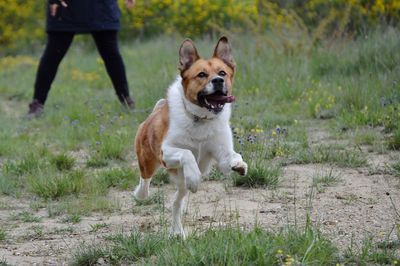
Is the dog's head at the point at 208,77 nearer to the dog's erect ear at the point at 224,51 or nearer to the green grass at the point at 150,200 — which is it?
the dog's erect ear at the point at 224,51

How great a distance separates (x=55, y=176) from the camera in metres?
5.83

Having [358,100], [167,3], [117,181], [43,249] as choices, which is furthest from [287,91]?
[167,3]

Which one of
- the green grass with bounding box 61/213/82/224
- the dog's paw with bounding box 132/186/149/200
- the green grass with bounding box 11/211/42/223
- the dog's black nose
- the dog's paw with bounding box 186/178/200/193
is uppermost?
the dog's black nose

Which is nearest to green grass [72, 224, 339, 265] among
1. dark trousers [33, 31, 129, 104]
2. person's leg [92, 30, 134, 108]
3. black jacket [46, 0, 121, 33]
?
person's leg [92, 30, 134, 108]

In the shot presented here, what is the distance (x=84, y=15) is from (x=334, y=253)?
206 inches

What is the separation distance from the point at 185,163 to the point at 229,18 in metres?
Answer: 10.9

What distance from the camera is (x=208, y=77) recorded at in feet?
15.4

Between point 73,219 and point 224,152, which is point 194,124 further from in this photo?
point 73,219

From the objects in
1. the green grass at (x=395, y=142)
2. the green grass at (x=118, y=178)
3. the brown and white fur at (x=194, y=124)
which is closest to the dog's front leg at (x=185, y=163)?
the brown and white fur at (x=194, y=124)

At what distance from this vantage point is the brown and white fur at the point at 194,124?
A: 179 inches

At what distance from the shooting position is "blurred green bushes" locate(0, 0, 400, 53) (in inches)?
444

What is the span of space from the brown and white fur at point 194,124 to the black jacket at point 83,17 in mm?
3436

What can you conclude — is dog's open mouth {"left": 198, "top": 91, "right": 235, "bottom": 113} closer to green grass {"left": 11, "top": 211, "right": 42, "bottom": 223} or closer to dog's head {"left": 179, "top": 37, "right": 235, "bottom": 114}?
dog's head {"left": 179, "top": 37, "right": 235, "bottom": 114}

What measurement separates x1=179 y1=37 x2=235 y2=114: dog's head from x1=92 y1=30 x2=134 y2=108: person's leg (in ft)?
11.0
